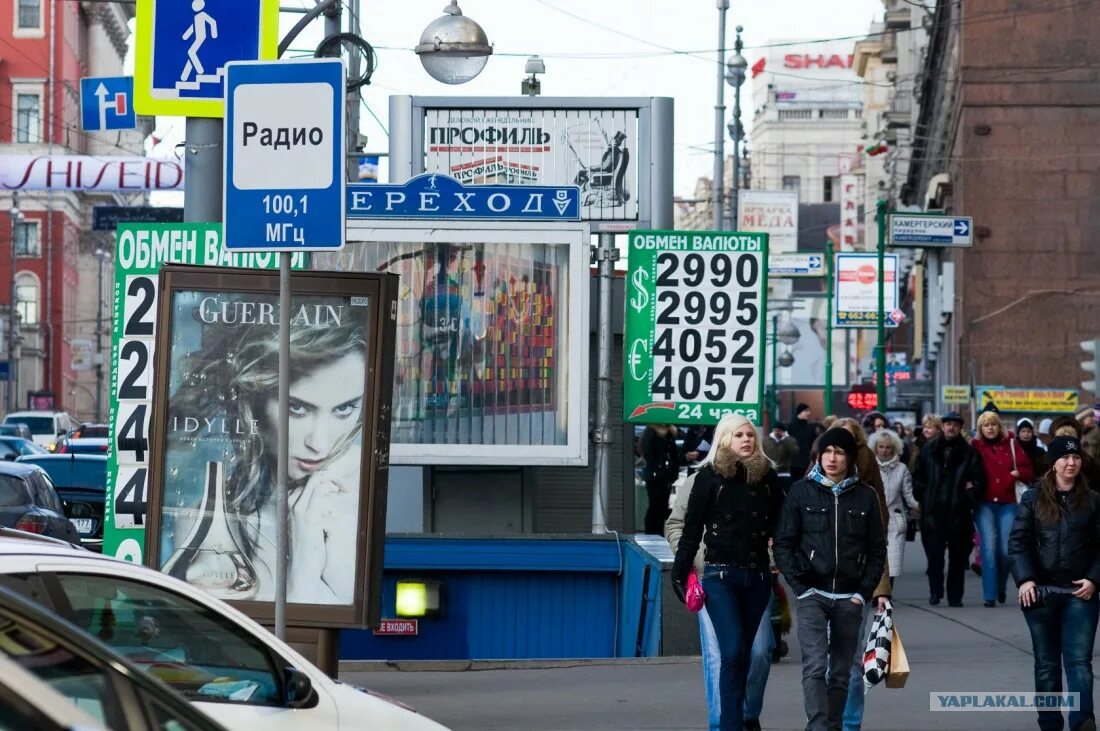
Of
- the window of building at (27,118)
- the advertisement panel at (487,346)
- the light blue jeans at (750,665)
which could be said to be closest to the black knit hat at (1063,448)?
the light blue jeans at (750,665)

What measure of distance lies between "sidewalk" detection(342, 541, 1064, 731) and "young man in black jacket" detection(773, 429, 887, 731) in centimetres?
122

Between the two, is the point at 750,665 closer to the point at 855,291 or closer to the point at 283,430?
the point at 283,430

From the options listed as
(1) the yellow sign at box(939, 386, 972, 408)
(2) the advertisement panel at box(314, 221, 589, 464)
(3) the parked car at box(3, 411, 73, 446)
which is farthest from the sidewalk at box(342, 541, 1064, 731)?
(3) the parked car at box(3, 411, 73, 446)

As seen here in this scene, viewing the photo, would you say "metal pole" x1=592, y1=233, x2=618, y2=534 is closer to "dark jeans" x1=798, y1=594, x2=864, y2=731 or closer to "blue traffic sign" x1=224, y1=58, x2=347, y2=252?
"dark jeans" x1=798, y1=594, x2=864, y2=731

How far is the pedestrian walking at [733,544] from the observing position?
9047 millimetres

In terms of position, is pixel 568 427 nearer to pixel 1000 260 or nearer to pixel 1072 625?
pixel 1072 625

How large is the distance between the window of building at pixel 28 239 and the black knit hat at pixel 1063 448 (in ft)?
274

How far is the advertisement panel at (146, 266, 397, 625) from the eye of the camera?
9125 millimetres

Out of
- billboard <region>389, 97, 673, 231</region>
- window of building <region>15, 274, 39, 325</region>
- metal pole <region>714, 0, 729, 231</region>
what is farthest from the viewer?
window of building <region>15, 274, 39, 325</region>

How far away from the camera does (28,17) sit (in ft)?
292

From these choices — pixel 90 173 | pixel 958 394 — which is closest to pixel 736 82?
pixel 958 394

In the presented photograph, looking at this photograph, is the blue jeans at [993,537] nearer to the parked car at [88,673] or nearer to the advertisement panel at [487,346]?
the advertisement panel at [487,346]

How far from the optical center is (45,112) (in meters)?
87.6

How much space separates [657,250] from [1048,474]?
443 cm
